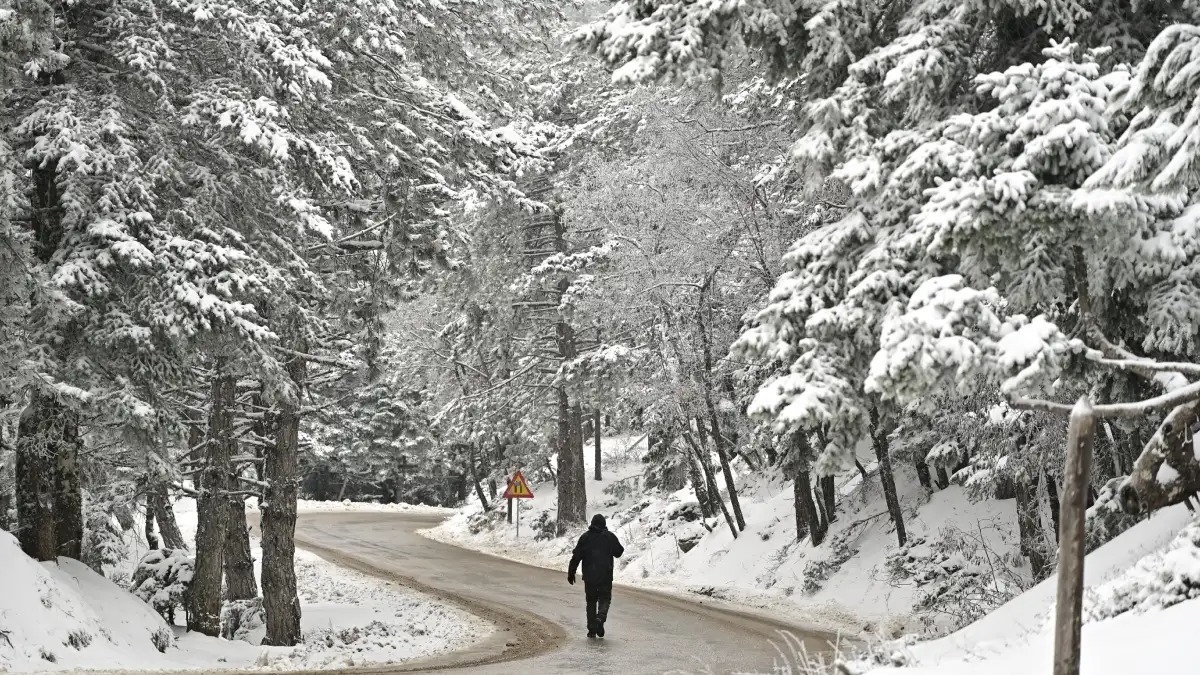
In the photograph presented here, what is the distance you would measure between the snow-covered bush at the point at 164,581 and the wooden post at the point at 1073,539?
491 inches

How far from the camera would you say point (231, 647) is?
13016 mm

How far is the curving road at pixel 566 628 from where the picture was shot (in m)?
10.8

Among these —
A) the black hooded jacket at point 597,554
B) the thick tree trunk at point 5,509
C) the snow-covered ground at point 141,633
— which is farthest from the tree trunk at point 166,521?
the black hooded jacket at point 597,554

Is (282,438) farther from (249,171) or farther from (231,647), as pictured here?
(249,171)

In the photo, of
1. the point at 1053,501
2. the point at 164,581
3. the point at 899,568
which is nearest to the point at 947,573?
the point at 899,568

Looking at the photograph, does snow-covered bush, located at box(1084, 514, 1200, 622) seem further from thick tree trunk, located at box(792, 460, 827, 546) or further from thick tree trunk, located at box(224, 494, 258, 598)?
thick tree trunk, located at box(224, 494, 258, 598)

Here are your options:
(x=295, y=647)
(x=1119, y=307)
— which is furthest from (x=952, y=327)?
(x=295, y=647)

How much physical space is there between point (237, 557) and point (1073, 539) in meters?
14.1

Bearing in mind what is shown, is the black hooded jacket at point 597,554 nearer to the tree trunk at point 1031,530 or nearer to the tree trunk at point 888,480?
the tree trunk at point 888,480

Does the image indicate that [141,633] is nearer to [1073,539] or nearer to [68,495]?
[68,495]

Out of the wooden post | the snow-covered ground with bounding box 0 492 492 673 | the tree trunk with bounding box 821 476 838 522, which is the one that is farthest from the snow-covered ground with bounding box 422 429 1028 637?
the wooden post

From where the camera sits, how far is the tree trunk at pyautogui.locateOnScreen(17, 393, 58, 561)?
37.3ft

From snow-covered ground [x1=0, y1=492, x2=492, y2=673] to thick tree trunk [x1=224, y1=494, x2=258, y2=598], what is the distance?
827mm

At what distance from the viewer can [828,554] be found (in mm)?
17516
